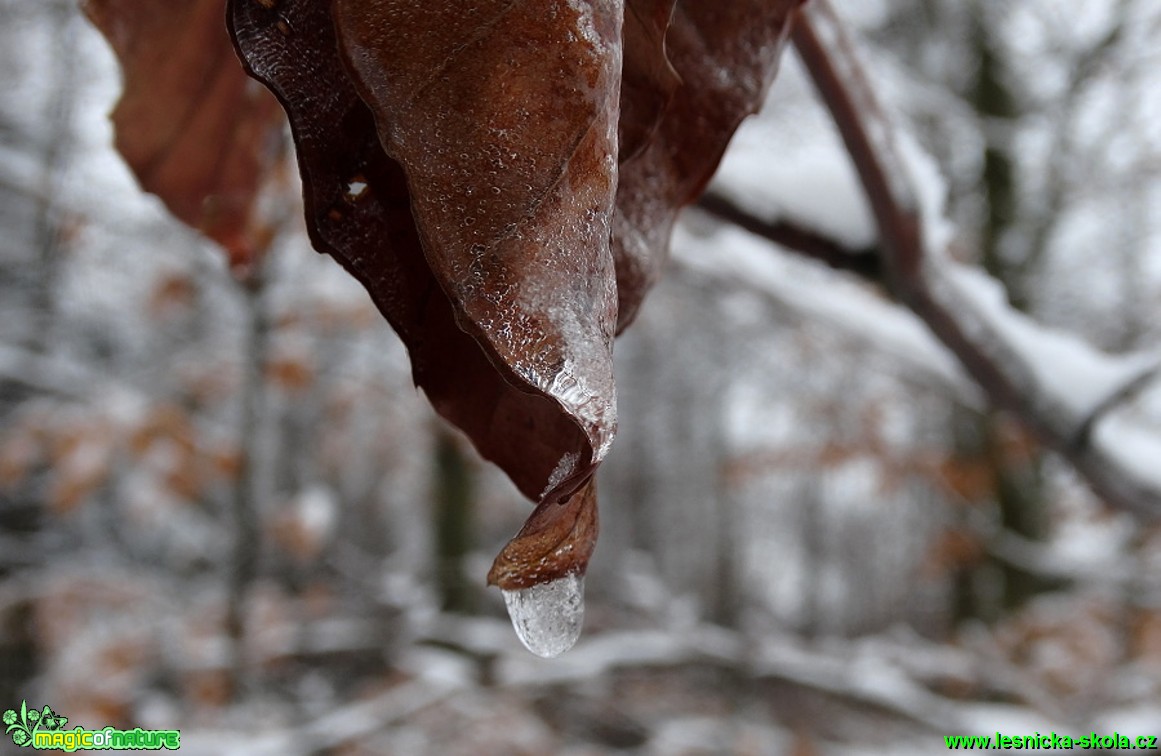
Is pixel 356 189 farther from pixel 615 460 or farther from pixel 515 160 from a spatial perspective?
pixel 615 460

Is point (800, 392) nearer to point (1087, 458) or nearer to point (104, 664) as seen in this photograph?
point (104, 664)

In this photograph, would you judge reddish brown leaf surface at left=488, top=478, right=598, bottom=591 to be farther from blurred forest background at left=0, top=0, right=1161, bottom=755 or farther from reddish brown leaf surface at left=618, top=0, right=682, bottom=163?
blurred forest background at left=0, top=0, right=1161, bottom=755

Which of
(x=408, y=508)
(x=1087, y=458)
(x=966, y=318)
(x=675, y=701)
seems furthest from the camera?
(x=408, y=508)

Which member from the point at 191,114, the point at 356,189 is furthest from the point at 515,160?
the point at 191,114

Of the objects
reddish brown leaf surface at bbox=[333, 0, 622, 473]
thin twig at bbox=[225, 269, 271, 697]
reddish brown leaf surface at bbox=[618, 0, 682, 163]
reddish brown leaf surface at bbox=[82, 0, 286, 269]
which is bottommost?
reddish brown leaf surface at bbox=[333, 0, 622, 473]

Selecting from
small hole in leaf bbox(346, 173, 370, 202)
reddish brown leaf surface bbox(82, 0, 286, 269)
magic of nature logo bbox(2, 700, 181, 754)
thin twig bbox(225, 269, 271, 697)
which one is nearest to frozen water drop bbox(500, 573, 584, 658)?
small hole in leaf bbox(346, 173, 370, 202)

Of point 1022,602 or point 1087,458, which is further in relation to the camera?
point 1022,602

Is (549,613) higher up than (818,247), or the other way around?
(818,247)

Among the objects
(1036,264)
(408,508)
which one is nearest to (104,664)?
(1036,264)
